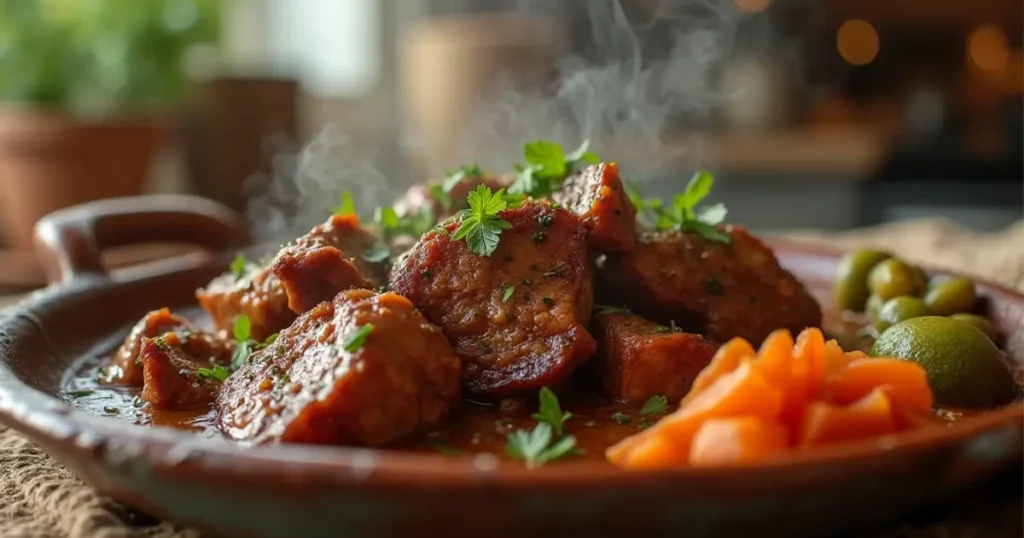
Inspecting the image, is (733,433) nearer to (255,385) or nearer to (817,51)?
(255,385)

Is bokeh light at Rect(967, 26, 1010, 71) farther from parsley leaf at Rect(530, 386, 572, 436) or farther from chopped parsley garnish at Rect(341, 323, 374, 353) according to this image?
chopped parsley garnish at Rect(341, 323, 374, 353)

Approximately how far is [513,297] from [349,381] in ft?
1.46

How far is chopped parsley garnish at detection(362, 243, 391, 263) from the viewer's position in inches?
89.2

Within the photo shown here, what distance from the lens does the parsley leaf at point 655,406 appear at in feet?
6.10

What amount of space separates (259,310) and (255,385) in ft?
1.38

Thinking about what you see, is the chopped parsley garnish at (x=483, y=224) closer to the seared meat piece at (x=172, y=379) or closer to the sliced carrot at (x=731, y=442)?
the seared meat piece at (x=172, y=379)

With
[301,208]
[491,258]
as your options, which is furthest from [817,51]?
[491,258]

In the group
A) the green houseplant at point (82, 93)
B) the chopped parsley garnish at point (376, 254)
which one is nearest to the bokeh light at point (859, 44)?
the green houseplant at point (82, 93)

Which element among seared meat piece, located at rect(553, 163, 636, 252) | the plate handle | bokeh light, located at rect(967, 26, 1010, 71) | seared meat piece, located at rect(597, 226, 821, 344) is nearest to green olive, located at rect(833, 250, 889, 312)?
seared meat piece, located at rect(597, 226, 821, 344)

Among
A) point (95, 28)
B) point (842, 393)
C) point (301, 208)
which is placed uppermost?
point (95, 28)

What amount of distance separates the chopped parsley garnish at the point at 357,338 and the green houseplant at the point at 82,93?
3690 mm

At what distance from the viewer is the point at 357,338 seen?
1.67 metres

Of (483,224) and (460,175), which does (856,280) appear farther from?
(483,224)

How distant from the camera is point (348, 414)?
162cm
